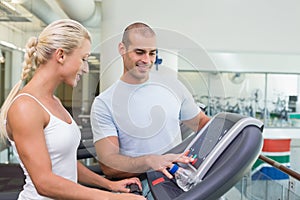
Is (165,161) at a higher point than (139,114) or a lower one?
lower

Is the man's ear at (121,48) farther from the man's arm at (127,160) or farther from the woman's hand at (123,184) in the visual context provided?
the woman's hand at (123,184)

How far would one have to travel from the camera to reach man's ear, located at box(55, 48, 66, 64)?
3.52 ft

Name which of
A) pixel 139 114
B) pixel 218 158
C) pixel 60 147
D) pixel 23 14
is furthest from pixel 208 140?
pixel 23 14

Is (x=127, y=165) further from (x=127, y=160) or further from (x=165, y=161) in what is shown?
(x=165, y=161)

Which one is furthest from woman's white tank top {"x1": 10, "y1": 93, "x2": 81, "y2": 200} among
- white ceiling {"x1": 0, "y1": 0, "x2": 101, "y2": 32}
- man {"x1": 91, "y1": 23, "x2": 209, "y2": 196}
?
white ceiling {"x1": 0, "y1": 0, "x2": 101, "y2": 32}

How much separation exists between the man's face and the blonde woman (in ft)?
0.46

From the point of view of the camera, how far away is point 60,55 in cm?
108

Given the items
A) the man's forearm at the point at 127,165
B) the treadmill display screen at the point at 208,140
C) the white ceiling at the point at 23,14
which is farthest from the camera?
the white ceiling at the point at 23,14

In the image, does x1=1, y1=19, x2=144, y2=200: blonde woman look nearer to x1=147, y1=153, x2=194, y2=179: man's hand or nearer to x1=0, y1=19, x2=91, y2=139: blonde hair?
x1=0, y1=19, x2=91, y2=139: blonde hair

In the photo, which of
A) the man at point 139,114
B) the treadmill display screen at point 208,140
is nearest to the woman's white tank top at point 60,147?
the man at point 139,114

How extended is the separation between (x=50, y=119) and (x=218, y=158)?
1.81 feet

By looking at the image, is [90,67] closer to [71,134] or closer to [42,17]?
[71,134]

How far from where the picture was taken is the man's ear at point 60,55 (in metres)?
1.07

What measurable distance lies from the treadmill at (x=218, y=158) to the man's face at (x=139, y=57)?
11.9 inches
